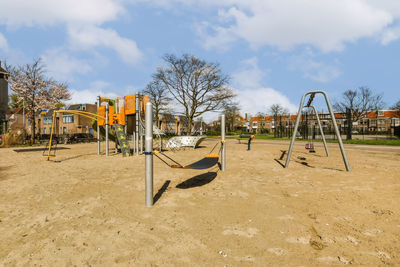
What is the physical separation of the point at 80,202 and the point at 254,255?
333 cm

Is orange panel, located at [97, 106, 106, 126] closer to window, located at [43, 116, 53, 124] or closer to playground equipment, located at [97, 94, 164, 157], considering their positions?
Answer: playground equipment, located at [97, 94, 164, 157]

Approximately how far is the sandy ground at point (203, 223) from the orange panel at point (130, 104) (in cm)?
671

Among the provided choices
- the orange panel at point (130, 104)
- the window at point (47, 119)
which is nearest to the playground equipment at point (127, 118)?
the orange panel at point (130, 104)

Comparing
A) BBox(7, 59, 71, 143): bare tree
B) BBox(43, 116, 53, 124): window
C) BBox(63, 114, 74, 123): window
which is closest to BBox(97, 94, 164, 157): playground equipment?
BBox(7, 59, 71, 143): bare tree

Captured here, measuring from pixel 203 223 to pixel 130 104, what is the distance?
398 inches

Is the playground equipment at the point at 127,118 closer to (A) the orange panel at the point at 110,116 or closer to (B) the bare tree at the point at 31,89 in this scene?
(A) the orange panel at the point at 110,116

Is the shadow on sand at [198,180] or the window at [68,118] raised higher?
the window at [68,118]

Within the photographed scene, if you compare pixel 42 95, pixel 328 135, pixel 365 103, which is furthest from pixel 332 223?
pixel 365 103

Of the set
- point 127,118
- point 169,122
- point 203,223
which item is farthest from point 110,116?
point 169,122

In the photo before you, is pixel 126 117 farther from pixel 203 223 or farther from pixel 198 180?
pixel 203 223

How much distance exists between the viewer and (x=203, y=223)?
123 inches

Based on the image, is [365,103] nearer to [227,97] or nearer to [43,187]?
[227,97]

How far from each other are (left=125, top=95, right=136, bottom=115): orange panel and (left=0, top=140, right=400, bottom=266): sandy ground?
6714mm

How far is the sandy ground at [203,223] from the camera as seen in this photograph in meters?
2.31
